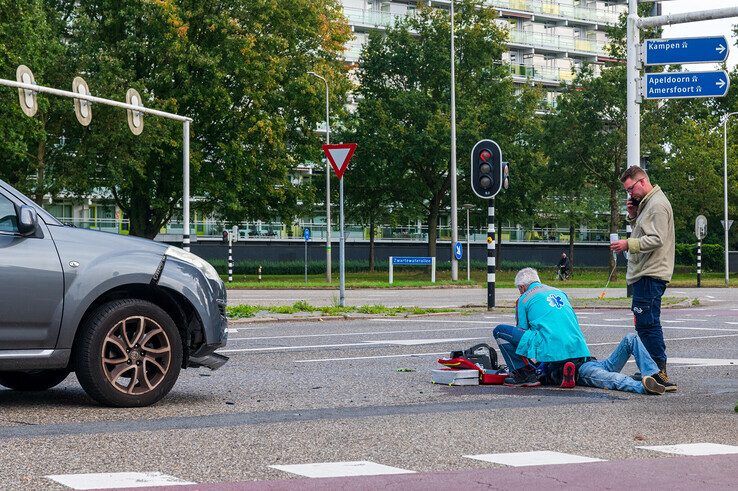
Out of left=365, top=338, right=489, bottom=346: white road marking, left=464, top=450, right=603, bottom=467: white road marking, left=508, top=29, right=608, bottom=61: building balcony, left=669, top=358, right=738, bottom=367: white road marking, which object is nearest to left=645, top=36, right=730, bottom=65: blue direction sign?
left=365, top=338, right=489, bottom=346: white road marking

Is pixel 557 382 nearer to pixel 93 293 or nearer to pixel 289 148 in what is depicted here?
pixel 93 293

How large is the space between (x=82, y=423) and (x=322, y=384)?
3.05 meters

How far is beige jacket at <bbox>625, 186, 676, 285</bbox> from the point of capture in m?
9.95

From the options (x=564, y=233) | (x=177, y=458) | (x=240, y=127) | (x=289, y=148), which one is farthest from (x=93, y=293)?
(x=564, y=233)

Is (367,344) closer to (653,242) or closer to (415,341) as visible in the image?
(415,341)

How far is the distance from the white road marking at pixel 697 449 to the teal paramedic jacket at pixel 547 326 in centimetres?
267

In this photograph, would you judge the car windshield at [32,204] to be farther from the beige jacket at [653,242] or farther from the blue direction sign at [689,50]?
the blue direction sign at [689,50]

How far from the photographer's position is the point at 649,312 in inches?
391

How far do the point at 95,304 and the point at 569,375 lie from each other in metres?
3.90

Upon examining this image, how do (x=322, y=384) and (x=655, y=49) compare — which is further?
(x=655, y=49)

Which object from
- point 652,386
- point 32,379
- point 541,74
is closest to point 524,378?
point 652,386

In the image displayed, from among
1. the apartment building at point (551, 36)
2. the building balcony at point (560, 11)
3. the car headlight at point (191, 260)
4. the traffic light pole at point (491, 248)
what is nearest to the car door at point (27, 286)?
the car headlight at point (191, 260)

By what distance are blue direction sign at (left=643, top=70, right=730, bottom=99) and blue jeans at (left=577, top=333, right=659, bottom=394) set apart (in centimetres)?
1029

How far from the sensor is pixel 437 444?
22.7 feet
